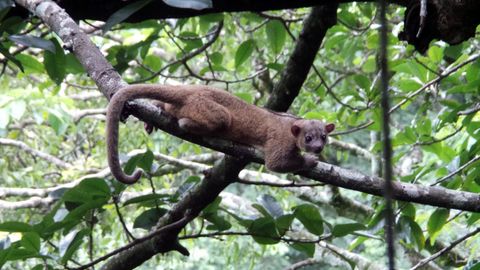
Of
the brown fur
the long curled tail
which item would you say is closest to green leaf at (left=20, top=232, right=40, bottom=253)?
the long curled tail

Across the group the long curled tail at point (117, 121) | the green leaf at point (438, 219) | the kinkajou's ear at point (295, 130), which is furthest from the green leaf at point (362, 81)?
the long curled tail at point (117, 121)

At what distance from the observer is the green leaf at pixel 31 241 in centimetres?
258

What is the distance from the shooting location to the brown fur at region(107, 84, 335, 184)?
9.21 ft

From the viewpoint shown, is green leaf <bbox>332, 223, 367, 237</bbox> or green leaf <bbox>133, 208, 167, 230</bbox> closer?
green leaf <bbox>332, 223, 367, 237</bbox>

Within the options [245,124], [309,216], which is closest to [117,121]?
[245,124]

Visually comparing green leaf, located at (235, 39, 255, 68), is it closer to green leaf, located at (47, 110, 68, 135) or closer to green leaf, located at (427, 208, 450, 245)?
green leaf, located at (427, 208, 450, 245)

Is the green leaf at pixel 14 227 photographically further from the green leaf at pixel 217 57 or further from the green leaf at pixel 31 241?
the green leaf at pixel 217 57

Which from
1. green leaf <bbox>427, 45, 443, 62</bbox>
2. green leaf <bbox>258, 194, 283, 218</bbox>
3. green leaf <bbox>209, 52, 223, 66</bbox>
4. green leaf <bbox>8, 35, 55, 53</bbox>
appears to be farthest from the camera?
green leaf <bbox>209, 52, 223, 66</bbox>

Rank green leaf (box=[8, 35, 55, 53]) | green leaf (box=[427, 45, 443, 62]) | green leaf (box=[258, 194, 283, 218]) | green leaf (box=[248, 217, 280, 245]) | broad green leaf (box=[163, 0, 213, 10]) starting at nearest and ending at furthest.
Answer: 1. broad green leaf (box=[163, 0, 213, 10])
2. green leaf (box=[8, 35, 55, 53])
3. green leaf (box=[248, 217, 280, 245])
4. green leaf (box=[258, 194, 283, 218])
5. green leaf (box=[427, 45, 443, 62])

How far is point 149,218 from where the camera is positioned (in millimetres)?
3135

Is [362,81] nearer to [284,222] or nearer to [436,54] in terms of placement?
[436,54]

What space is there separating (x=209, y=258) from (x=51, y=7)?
7.05 meters

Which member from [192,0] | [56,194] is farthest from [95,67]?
[56,194]

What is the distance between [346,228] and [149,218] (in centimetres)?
101
